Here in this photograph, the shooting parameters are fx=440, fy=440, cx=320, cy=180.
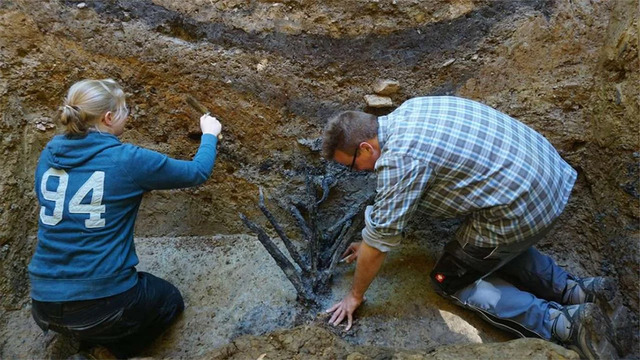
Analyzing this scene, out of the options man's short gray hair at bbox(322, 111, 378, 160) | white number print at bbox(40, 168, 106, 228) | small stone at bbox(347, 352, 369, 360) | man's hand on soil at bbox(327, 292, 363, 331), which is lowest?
man's hand on soil at bbox(327, 292, 363, 331)

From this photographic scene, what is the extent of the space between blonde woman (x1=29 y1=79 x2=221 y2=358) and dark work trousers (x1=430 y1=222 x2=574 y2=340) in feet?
4.05

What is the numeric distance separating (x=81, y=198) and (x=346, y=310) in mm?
1237

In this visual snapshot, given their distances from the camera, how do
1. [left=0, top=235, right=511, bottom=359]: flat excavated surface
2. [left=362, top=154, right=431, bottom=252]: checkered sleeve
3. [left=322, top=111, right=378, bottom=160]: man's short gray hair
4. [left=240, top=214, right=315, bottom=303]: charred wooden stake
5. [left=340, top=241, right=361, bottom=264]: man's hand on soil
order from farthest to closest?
[left=340, top=241, right=361, bottom=264]: man's hand on soil, [left=240, top=214, right=315, bottom=303]: charred wooden stake, [left=0, top=235, right=511, bottom=359]: flat excavated surface, [left=322, top=111, right=378, bottom=160]: man's short gray hair, [left=362, top=154, right=431, bottom=252]: checkered sleeve

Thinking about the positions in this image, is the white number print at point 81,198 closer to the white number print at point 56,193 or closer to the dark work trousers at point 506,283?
the white number print at point 56,193

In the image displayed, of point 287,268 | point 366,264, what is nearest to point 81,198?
point 287,268

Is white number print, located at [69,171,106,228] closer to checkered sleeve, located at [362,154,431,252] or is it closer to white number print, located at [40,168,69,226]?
white number print, located at [40,168,69,226]

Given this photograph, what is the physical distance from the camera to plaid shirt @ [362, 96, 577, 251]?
68.2 inches

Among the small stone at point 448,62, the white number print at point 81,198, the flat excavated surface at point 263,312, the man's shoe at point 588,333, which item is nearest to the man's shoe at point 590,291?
the man's shoe at point 588,333

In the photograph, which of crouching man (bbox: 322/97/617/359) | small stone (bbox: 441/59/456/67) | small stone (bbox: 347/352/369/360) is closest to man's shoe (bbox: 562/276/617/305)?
crouching man (bbox: 322/97/617/359)

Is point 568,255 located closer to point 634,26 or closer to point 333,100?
point 634,26

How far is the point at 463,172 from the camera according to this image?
1772mm

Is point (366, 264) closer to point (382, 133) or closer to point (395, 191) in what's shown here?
point (395, 191)

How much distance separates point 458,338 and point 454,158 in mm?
860

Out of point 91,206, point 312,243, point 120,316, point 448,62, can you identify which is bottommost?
point 120,316
